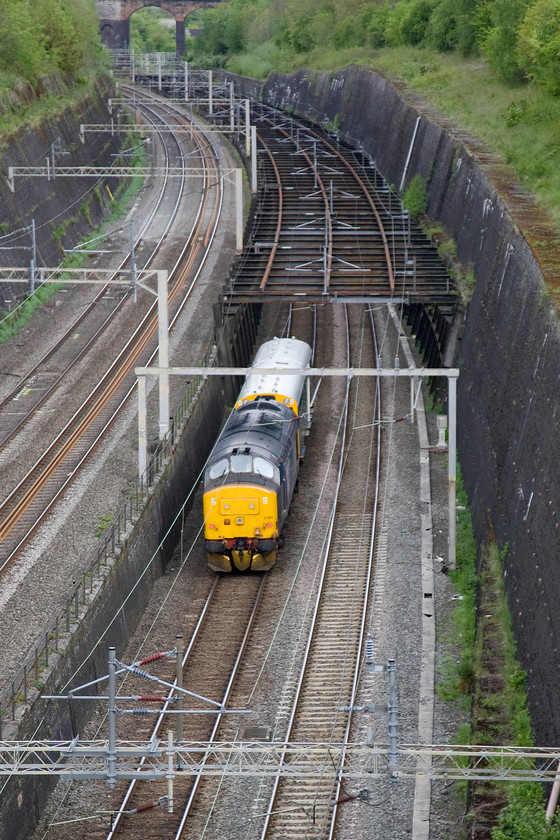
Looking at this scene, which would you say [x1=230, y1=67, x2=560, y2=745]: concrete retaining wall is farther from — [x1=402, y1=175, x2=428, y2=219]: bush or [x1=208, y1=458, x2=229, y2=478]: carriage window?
[x1=208, y1=458, x2=229, y2=478]: carriage window

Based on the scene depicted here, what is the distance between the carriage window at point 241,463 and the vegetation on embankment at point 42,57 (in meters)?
30.5

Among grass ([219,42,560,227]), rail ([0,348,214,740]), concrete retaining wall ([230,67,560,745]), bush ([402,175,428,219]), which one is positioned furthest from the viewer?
bush ([402,175,428,219])

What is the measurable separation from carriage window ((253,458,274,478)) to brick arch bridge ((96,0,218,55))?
4515 inches

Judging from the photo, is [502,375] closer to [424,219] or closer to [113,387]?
[113,387]

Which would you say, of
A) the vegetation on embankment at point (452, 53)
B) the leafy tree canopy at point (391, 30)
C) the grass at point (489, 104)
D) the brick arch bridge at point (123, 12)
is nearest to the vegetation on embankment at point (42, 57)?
the grass at point (489, 104)

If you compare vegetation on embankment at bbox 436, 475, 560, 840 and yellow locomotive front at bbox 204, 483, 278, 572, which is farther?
yellow locomotive front at bbox 204, 483, 278, 572

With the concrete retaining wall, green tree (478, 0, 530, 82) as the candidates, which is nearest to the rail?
the concrete retaining wall

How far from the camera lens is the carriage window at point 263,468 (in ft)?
85.9

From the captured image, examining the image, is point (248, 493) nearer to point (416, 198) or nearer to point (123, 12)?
point (416, 198)

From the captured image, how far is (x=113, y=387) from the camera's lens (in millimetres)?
37469

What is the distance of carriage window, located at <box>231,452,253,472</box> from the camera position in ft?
86.0

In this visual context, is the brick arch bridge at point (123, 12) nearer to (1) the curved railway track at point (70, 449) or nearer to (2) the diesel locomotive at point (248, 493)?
(1) the curved railway track at point (70, 449)

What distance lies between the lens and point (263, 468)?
26.3 meters

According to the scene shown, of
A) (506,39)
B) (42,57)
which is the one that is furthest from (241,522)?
(42,57)
